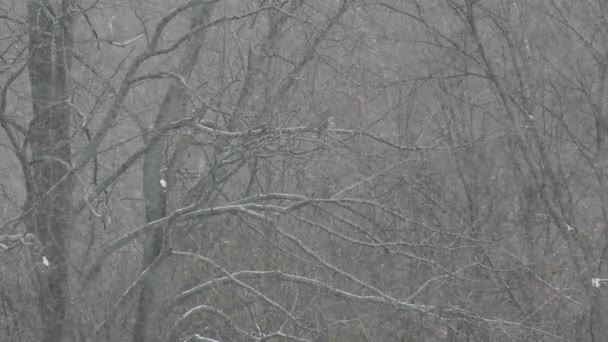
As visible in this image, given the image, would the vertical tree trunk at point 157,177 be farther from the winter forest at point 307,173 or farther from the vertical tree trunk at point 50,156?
the vertical tree trunk at point 50,156

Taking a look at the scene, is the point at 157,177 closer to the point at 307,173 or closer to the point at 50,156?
→ the point at 50,156

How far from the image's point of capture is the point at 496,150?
10.7 m

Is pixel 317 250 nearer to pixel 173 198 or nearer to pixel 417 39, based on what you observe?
pixel 173 198

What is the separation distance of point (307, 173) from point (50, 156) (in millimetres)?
2341

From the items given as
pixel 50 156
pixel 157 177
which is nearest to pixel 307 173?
pixel 157 177

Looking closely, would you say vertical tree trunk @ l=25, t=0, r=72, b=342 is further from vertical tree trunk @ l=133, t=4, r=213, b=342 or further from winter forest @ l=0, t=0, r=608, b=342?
vertical tree trunk @ l=133, t=4, r=213, b=342

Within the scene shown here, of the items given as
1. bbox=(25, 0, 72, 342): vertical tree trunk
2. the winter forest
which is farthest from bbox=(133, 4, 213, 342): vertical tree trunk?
bbox=(25, 0, 72, 342): vertical tree trunk

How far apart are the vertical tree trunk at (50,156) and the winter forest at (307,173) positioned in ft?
0.09

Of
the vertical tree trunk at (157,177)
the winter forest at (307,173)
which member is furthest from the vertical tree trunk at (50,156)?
the vertical tree trunk at (157,177)

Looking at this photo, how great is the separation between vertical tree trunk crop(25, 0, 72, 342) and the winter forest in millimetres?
26

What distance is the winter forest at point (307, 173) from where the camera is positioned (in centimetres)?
820

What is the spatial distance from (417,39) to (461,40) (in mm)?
492

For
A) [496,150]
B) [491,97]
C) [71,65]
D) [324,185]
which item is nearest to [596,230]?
[496,150]

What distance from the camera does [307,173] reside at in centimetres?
891
